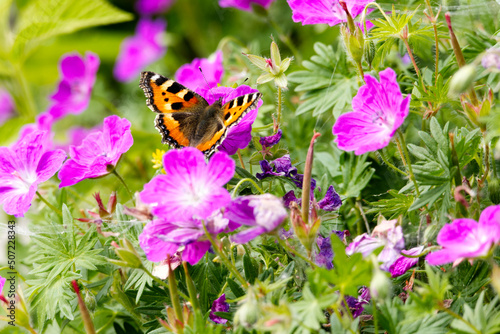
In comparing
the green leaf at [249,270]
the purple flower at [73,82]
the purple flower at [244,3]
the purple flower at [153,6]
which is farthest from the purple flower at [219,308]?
the purple flower at [153,6]

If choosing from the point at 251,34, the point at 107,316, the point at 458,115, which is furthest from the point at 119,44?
the point at 458,115

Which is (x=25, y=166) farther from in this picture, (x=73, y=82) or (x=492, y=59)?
(x=73, y=82)

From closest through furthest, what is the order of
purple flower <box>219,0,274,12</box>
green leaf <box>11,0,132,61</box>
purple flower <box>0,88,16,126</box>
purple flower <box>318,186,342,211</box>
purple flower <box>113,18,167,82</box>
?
purple flower <box>318,186,342,211</box> < purple flower <box>219,0,274,12</box> < green leaf <box>11,0,132,61</box> < purple flower <box>113,18,167,82</box> < purple flower <box>0,88,16,126</box>

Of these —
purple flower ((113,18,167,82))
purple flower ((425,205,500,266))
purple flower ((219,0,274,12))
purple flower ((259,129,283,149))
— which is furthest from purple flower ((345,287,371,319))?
purple flower ((113,18,167,82))

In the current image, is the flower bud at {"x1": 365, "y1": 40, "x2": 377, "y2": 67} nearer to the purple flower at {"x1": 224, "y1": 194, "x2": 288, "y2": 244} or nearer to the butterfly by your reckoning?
the butterfly

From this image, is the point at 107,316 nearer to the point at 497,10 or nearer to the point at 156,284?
the point at 156,284

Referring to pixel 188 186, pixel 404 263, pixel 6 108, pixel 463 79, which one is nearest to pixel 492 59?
pixel 463 79
